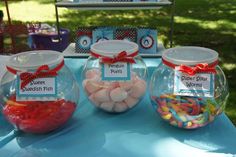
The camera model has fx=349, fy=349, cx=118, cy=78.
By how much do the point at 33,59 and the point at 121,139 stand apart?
0.31 meters

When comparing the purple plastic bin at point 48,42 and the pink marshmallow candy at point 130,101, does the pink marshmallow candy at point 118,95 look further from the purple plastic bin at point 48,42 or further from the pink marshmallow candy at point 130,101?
the purple plastic bin at point 48,42

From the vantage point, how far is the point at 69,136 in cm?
90

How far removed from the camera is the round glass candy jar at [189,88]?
0.84 meters

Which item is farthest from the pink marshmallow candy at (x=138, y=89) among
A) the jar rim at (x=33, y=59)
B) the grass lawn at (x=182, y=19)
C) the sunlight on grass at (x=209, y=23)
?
the sunlight on grass at (x=209, y=23)

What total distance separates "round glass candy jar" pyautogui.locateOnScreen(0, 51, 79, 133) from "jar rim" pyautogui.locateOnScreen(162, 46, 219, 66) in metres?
0.28

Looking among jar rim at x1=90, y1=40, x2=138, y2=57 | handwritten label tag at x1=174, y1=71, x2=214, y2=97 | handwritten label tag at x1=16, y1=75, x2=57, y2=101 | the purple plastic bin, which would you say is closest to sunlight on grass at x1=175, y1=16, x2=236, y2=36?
the purple plastic bin

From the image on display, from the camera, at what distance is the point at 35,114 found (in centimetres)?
85

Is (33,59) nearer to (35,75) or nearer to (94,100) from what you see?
(35,75)

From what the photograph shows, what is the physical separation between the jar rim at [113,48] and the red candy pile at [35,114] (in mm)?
167

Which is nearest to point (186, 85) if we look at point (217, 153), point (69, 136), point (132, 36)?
point (217, 153)

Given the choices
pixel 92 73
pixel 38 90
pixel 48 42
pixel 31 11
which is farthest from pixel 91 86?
pixel 31 11

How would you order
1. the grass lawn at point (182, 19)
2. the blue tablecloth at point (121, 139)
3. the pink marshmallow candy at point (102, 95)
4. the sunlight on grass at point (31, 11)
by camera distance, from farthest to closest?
the sunlight on grass at point (31, 11)
the grass lawn at point (182, 19)
the pink marshmallow candy at point (102, 95)
the blue tablecloth at point (121, 139)

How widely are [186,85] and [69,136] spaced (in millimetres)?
323

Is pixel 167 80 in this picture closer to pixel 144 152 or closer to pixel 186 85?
pixel 186 85
